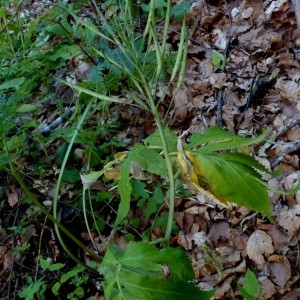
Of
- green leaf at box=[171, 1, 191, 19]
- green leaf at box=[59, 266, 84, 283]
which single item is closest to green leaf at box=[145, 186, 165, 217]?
green leaf at box=[59, 266, 84, 283]

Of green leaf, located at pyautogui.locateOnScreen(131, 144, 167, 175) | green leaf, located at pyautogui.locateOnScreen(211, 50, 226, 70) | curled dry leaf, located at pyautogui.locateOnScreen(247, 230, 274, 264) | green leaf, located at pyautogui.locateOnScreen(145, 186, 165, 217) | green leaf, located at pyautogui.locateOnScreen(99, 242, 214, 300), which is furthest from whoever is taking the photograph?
green leaf, located at pyautogui.locateOnScreen(211, 50, 226, 70)

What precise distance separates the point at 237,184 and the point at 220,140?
15 centimetres

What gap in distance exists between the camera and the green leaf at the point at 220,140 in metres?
1.05

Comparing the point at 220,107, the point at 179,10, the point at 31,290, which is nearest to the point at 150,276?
the point at 31,290

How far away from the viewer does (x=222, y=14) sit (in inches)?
132

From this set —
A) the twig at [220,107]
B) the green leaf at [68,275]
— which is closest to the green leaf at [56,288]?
the green leaf at [68,275]

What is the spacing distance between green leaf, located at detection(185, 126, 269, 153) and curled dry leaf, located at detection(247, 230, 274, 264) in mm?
1252

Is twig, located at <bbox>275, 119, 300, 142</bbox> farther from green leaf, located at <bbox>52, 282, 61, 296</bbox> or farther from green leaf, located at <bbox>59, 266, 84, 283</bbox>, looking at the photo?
green leaf, located at <bbox>52, 282, 61, 296</bbox>

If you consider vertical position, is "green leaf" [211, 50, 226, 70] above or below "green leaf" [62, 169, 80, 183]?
above

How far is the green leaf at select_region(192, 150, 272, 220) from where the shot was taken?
102 centimetres

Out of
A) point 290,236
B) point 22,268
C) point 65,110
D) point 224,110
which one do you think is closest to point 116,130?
point 65,110

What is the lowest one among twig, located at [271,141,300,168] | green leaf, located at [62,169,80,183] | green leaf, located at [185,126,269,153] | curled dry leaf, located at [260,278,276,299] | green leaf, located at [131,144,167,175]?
curled dry leaf, located at [260,278,276,299]

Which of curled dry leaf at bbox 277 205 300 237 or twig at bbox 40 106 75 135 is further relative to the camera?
twig at bbox 40 106 75 135

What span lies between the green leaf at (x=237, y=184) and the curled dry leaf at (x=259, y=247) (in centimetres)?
128
